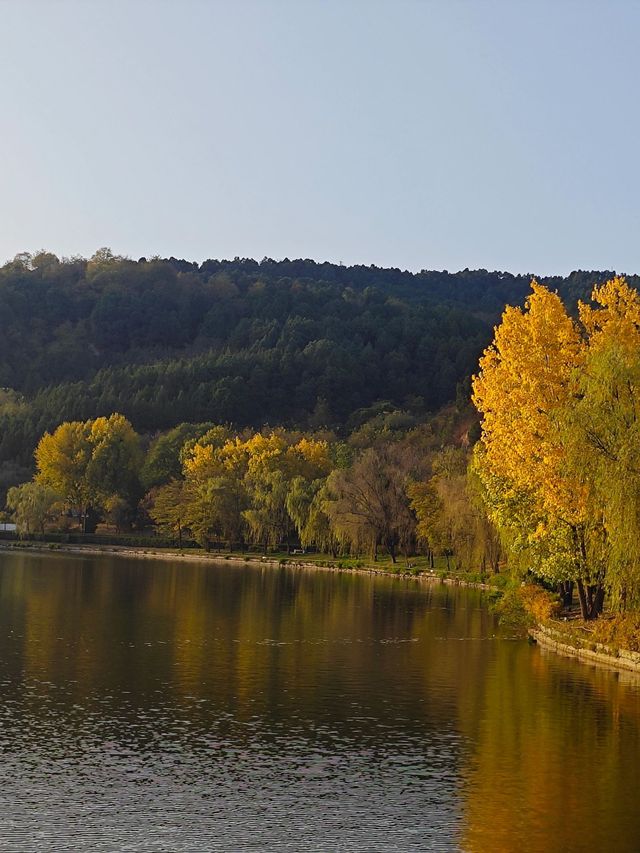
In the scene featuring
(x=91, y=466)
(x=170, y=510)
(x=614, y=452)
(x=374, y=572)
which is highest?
(x=91, y=466)

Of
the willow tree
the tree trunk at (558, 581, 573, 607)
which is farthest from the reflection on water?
the willow tree

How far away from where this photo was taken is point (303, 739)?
27406 mm

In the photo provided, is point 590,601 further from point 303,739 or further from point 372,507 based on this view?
point 372,507

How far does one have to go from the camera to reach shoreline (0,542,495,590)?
272 ft

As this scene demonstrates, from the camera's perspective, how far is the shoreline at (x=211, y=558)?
8296 centimetres

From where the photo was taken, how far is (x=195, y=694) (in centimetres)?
3291

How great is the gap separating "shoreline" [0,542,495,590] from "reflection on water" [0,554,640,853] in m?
31.7

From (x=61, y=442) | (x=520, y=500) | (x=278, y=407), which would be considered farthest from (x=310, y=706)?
(x=278, y=407)

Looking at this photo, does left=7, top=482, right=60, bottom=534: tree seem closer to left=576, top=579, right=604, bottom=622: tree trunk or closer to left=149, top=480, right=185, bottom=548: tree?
left=149, top=480, right=185, bottom=548: tree

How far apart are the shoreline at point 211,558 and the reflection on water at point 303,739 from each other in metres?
31.7

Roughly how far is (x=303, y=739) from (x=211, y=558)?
80.0 m

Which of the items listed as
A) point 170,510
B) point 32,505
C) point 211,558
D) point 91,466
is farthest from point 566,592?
point 91,466

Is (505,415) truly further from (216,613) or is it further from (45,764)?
(45,764)

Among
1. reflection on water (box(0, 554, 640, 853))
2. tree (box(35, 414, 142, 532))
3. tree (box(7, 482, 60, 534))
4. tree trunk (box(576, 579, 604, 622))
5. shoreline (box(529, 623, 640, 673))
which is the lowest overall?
reflection on water (box(0, 554, 640, 853))
